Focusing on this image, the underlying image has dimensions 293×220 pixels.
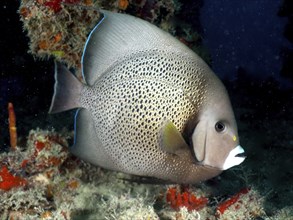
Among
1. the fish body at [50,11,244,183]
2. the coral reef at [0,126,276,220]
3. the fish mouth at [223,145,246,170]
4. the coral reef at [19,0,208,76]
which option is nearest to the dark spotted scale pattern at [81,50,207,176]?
the fish body at [50,11,244,183]

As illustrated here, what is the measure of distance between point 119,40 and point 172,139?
2.42 ft

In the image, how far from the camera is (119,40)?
2092 millimetres

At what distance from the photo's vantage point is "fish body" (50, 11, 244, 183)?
1.92 meters

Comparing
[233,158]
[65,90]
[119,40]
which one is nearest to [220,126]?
[233,158]

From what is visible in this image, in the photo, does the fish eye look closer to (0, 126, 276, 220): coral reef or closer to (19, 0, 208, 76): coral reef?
(0, 126, 276, 220): coral reef

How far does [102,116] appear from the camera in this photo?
6.96 feet

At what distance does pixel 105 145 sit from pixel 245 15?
353 ft

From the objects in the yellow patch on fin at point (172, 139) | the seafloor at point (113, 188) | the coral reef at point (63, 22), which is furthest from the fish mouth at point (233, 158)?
the coral reef at point (63, 22)

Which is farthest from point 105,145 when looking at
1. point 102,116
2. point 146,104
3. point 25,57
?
point 25,57

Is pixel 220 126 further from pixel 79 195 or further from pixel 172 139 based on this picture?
pixel 79 195

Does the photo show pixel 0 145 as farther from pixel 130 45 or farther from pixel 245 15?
pixel 245 15

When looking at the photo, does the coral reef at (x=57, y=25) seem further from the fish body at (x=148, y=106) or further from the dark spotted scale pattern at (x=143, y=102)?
the dark spotted scale pattern at (x=143, y=102)

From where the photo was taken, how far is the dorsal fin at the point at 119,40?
6.76 ft

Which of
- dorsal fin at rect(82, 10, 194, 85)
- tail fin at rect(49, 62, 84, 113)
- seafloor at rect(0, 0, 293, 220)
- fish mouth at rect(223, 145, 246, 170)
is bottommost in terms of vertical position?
seafloor at rect(0, 0, 293, 220)
